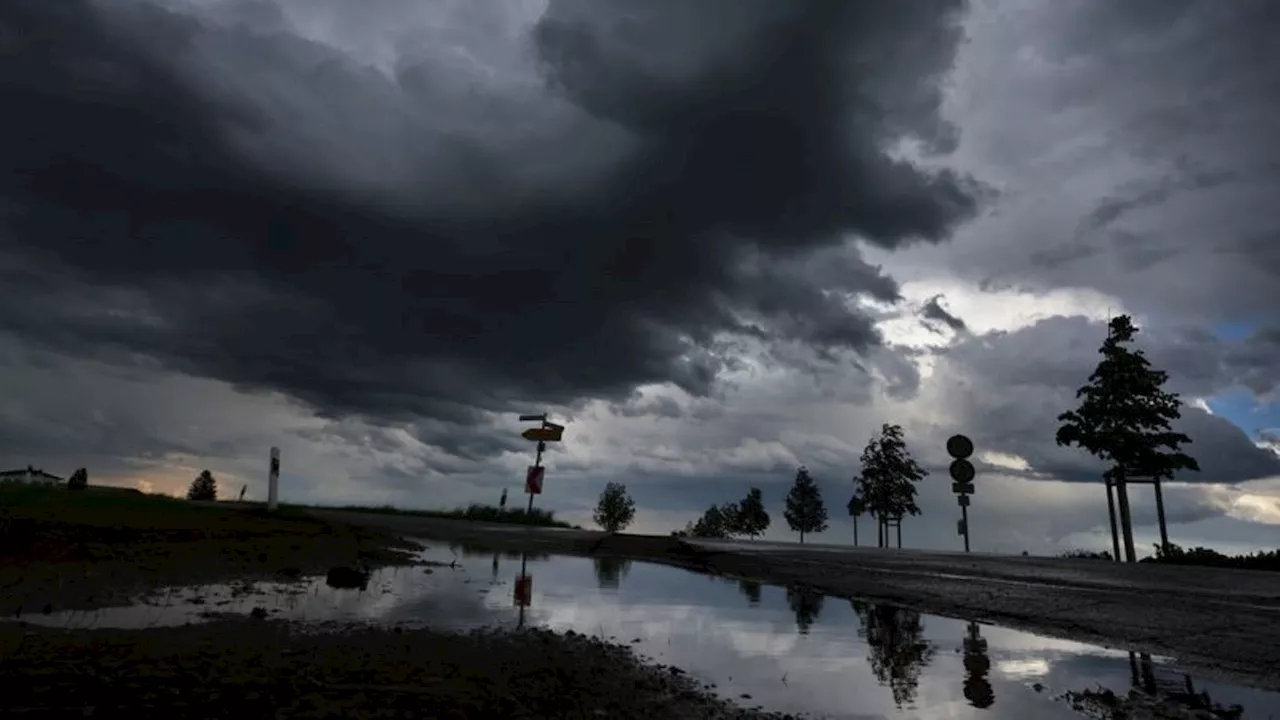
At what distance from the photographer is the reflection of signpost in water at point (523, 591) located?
29.0 ft

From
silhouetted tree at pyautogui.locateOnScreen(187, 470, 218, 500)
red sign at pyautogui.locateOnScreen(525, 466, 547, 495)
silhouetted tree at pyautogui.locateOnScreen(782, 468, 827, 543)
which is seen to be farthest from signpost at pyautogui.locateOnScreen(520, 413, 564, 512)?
silhouetted tree at pyautogui.locateOnScreen(782, 468, 827, 543)

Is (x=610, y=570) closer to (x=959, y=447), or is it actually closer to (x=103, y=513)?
(x=103, y=513)

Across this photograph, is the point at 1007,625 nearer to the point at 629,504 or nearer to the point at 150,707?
the point at 150,707

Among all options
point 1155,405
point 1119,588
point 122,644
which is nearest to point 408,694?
point 122,644

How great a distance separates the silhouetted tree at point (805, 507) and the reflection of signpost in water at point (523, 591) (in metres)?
62.6

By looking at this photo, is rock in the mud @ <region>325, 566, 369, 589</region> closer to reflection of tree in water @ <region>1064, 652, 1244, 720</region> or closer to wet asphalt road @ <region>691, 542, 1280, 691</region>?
wet asphalt road @ <region>691, 542, 1280, 691</region>

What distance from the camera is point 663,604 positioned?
10.3 meters

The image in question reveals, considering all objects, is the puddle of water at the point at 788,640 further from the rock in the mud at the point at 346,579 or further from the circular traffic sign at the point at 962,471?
the circular traffic sign at the point at 962,471

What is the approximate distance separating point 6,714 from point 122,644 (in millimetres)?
1708

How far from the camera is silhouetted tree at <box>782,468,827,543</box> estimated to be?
241 ft

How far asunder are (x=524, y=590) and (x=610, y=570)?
14.8 feet

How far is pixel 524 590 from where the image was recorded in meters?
11.0

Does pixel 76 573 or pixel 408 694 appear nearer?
pixel 408 694

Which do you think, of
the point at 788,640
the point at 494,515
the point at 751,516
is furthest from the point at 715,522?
the point at 788,640
